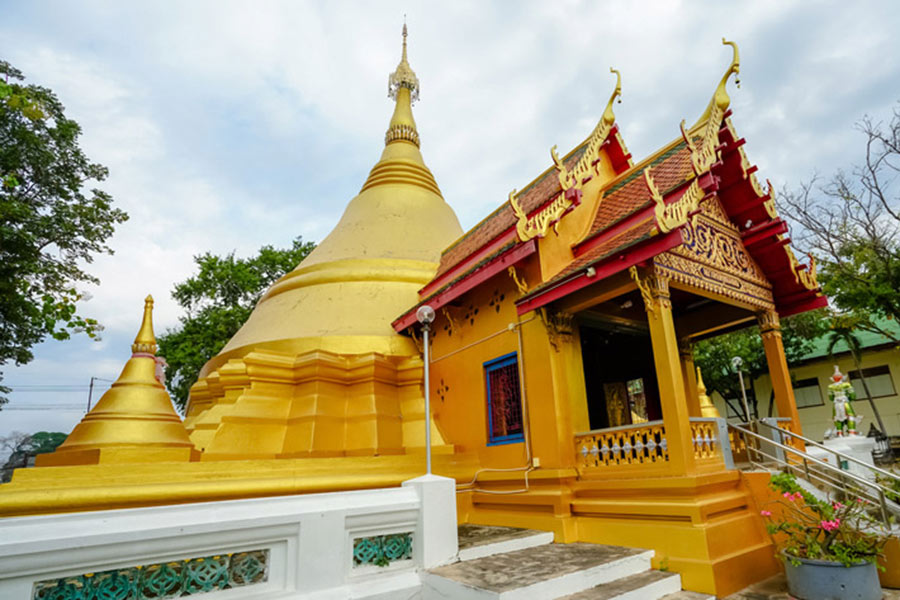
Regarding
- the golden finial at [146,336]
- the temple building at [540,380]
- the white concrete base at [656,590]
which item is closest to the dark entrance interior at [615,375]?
the temple building at [540,380]

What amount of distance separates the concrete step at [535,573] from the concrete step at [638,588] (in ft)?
0.21

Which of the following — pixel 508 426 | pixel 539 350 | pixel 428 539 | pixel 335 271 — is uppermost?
pixel 335 271

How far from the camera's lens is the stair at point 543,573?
349cm

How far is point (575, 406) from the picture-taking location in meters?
5.87

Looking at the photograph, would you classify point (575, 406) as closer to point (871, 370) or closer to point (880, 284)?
point (880, 284)

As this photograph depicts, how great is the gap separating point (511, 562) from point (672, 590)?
1342mm

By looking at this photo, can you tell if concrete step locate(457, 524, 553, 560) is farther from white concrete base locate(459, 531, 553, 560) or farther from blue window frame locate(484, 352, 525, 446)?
blue window frame locate(484, 352, 525, 446)

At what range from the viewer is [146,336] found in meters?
7.29

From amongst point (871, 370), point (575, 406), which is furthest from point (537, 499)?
point (871, 370)

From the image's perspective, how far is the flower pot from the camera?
3.88 m

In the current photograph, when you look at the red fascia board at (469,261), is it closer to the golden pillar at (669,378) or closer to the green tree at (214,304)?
the golden pillar at (669,378)

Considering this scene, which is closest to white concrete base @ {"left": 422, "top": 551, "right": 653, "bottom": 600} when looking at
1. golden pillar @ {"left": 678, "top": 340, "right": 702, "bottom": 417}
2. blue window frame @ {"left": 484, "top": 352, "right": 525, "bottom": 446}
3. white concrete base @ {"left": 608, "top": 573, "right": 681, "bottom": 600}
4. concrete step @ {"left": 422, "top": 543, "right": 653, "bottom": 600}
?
concrete step @ {"left": 422, "top": 543, "right": 653, "bottom": 600}

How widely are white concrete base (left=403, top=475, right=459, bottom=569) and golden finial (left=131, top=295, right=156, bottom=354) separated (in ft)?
16.8

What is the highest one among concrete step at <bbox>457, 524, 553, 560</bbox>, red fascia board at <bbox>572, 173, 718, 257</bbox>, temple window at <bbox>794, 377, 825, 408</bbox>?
red fascia board at <bbox>572, 173, 718, 257</bbox>
